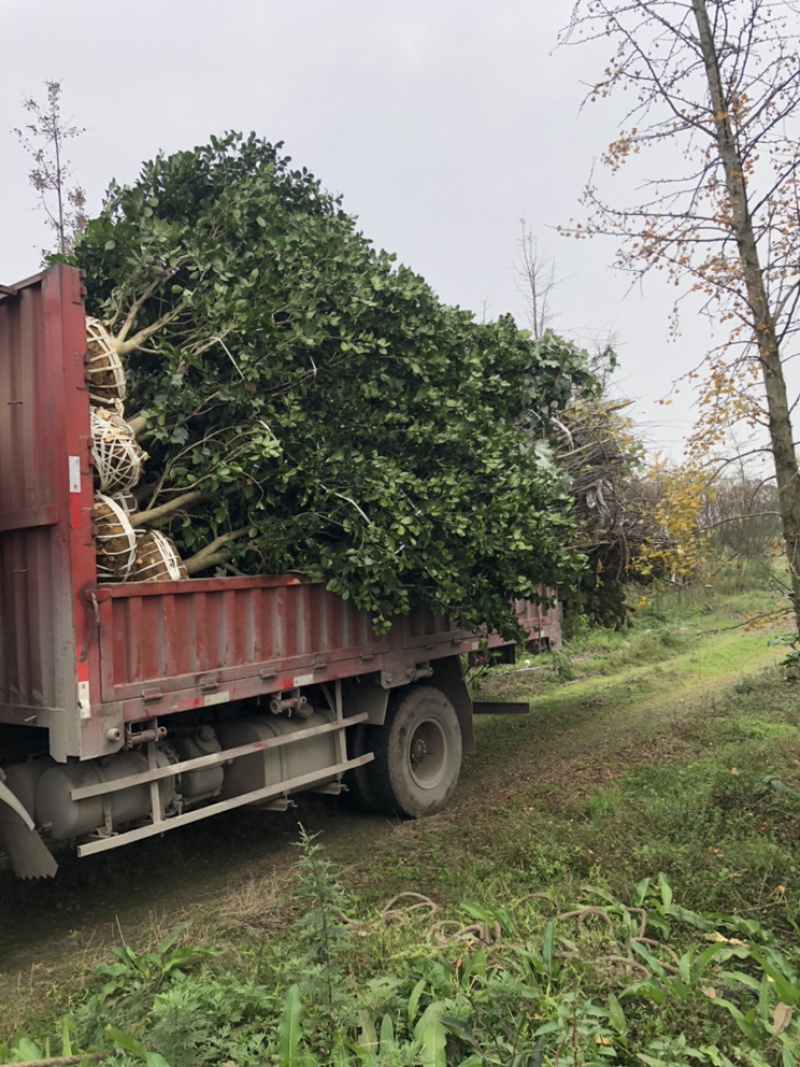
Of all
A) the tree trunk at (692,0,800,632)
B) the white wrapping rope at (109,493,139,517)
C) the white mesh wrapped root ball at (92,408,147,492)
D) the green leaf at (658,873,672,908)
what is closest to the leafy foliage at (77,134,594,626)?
the white wrapping rope at (109,493,139,517)

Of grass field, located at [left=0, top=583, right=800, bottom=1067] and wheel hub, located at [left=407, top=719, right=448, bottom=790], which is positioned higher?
wheel hub, located at [left=407, top=719, right=448, bottom=790]

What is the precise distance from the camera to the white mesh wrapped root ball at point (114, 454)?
494cm

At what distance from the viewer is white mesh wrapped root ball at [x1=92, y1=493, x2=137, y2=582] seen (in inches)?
190

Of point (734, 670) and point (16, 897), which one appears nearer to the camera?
point (16, 897)

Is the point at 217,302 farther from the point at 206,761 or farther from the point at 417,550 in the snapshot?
the point at 206,761

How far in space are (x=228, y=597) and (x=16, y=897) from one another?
2351 mm

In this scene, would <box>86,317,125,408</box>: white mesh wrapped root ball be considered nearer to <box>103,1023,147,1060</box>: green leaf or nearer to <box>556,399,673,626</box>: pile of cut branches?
<box>103,1023,147,1060</box>: green leaf

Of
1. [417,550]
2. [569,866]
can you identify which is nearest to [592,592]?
[417,550]

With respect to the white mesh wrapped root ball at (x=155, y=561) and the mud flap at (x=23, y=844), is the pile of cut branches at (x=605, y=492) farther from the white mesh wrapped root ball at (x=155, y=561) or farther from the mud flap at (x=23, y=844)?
the mud flap at (x=23, y=844)

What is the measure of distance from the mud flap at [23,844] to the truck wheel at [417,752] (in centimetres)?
295

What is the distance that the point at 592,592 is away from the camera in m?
9.33

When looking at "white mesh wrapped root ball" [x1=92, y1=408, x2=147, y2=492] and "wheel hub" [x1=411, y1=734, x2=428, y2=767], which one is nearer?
"white mesh wrapped root ball" [x1=92, y1=408, x2=147, y2=492]

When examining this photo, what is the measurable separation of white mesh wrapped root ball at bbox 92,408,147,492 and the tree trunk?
5.27m

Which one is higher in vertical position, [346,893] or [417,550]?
[417,550]
